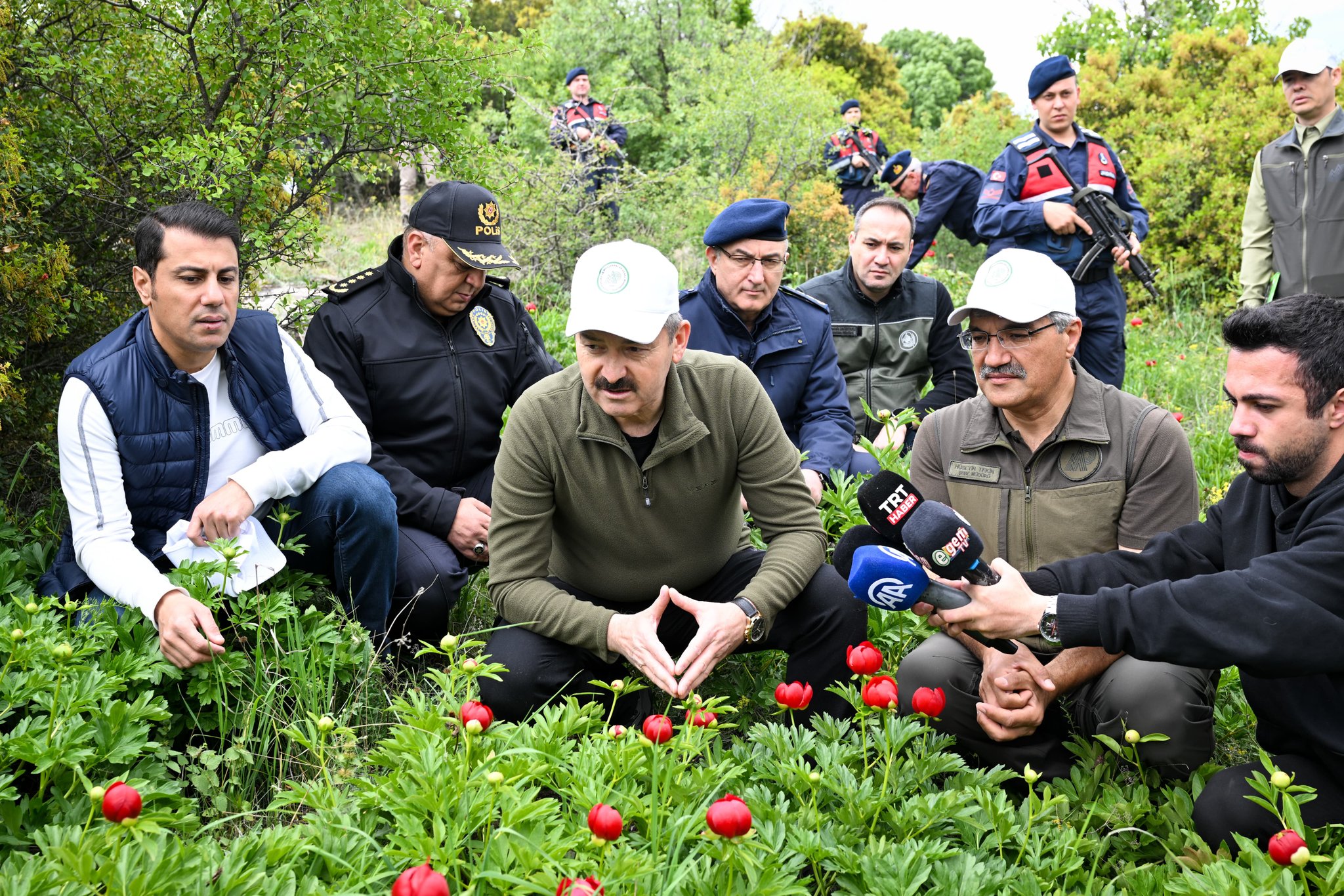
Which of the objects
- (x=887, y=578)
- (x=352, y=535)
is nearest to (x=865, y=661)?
(x=887, y=578)

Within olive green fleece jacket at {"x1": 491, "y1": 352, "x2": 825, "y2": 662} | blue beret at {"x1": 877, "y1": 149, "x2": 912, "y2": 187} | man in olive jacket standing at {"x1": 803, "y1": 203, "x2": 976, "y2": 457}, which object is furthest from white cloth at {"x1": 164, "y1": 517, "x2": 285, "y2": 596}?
blue beret at {"x1": 877, "y1": 149, "x2": 912, "y2": 187}

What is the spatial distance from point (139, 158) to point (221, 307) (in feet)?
4.10

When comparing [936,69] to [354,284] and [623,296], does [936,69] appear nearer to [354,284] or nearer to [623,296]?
[354,284]

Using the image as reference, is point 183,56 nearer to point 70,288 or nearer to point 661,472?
point 70,288

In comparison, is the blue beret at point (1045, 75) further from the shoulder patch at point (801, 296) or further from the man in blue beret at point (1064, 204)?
the shoulder patch at point (801, 296)

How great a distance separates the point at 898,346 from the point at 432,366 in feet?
9.02

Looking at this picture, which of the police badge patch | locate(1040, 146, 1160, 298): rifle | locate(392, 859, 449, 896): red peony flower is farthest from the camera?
locate(1040, 146, 1160, 298): rifle

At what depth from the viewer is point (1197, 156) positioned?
11930 mm

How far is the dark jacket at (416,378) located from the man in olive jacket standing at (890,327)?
2130 millimetres

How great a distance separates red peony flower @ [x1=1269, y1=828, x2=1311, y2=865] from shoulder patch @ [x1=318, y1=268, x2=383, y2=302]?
401 centimetres

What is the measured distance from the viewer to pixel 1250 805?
8.87 feet

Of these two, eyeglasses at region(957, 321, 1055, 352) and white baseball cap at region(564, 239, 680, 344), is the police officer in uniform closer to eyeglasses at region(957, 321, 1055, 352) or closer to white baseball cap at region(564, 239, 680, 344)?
white baseball cap at region(564, 239, 680, 344)

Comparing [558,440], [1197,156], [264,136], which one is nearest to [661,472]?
[558,440]

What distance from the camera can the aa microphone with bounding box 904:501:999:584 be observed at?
2752 mm
